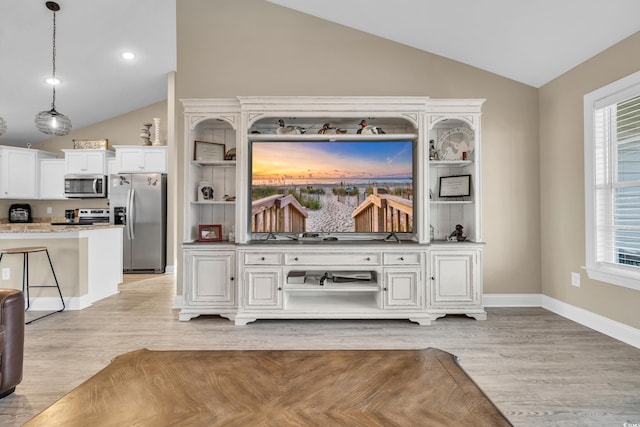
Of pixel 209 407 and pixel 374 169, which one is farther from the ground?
pixel 374 169

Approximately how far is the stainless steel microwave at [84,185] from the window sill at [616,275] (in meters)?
7.36

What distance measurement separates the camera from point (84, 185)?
6.18 metres

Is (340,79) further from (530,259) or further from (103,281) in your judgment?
(103,281)

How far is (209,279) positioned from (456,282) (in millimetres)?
2485

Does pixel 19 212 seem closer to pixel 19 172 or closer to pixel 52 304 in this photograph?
pixel 19 172

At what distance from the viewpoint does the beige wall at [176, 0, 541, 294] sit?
146 inches

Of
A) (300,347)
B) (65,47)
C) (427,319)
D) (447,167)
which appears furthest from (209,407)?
(65,47)

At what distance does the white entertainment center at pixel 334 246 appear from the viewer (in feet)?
10.5

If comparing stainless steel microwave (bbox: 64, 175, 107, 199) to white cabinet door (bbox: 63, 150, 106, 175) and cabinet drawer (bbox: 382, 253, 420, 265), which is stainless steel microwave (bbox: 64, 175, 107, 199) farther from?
cabinet drawer (bbox: 382, 253, 420, 265)

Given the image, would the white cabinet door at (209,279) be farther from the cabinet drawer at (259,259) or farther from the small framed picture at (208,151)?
the small framed picture at (208,151)

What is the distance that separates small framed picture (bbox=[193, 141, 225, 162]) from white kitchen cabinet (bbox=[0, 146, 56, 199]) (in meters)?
4.91

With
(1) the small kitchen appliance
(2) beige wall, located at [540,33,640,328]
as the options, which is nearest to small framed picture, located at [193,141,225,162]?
(2) beige wall, located at [540,33,640,328]

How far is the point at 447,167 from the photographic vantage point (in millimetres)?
3701

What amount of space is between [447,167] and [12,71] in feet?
20.1
